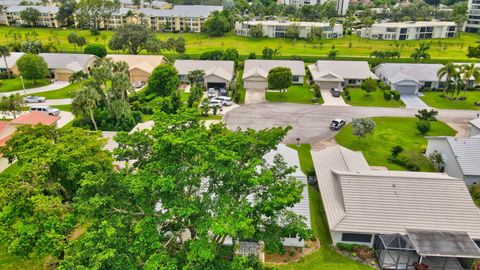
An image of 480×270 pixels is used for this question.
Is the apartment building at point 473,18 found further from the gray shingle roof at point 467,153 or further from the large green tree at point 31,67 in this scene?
the large green tree at point 31,67

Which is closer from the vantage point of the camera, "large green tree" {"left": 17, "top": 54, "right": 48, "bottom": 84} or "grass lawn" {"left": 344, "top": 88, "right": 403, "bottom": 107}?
"grass lawn" {"left": 344, "top": 88, "right": 403, "bottom": 107}

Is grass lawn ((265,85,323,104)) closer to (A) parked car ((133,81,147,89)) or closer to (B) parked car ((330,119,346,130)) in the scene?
(B) parked car ((330,119,346,130))

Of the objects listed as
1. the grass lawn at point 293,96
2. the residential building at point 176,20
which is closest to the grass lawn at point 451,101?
the grass lawn at point 293,96

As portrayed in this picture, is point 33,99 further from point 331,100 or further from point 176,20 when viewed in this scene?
point 176,20

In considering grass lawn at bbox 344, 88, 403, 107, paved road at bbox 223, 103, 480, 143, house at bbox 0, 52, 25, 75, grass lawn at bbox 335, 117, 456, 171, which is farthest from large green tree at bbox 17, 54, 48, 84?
grass lawn at bbox 344, 88, 403, 107

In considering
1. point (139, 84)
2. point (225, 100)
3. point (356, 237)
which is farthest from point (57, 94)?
point (356, 237)

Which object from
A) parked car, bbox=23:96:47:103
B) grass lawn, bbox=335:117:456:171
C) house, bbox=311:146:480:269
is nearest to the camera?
house, bbox=311:146:480:269
